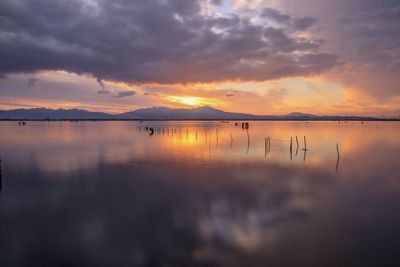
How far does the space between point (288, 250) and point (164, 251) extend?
3681 millimetres

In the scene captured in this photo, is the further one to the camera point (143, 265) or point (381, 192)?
point (381, 192)

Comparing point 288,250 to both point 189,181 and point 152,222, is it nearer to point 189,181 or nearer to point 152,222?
point 152,222

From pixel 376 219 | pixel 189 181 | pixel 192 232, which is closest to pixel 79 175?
pixel 189 181

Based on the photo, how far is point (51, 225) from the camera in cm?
1018

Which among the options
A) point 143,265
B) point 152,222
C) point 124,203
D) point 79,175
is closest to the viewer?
point 143,265

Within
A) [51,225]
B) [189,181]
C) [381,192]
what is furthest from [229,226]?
[381,192]

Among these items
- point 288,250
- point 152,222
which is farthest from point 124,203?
point 288,250

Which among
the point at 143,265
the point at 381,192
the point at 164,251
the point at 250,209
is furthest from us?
the point at 381,192

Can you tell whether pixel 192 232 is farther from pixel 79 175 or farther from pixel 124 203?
pixel 79 175

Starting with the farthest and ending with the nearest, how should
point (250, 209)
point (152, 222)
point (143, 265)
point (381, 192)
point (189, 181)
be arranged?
point (189, 181)
point (381, 192)
point (250, 209)
point (152, 222)
point (143, 265)

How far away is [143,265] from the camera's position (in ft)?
24.7

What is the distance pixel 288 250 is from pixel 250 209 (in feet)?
12.1

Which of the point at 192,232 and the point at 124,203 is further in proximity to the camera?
the point at 124,203

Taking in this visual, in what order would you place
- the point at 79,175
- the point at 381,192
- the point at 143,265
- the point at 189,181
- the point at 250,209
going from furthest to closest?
the point at 79,175 < the point at 189,181 < the point at 381,192 < the point at 250,209 < the point at 143,265
